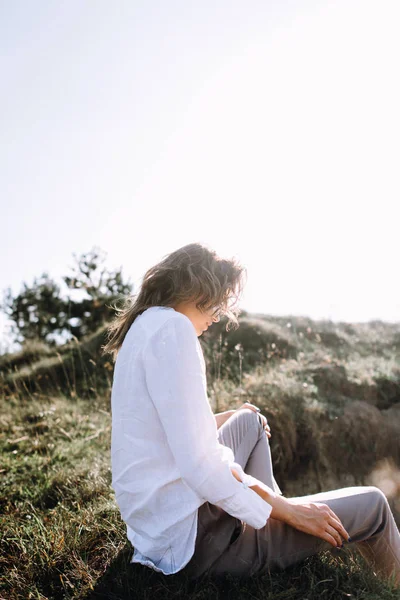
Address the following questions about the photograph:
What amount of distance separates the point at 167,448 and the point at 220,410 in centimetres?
267

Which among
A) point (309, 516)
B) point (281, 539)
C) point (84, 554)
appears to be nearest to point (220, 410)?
point (84, 554)

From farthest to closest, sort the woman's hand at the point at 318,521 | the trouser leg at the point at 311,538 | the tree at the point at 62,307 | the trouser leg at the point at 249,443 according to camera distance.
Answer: the tree at the point at 62,307
the trouser leg at the point at 249,443
the trouser leg at the point at 311,538
the woman's hand at the point at 318,521

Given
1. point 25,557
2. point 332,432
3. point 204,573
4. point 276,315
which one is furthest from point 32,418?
point 276,315

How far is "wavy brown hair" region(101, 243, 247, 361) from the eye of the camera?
1903mm

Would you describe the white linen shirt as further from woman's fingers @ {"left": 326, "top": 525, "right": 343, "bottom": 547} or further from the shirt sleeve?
woman's fingers @ {"left": 326, "top": 525, "right": 343, "bottom": 547}

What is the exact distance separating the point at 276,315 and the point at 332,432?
4.00 metres

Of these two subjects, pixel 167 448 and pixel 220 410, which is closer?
pixel 167 448

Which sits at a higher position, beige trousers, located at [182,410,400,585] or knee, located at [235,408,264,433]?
knee, located at [235,408,264,433]

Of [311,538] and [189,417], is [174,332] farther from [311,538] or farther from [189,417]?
[311,538]

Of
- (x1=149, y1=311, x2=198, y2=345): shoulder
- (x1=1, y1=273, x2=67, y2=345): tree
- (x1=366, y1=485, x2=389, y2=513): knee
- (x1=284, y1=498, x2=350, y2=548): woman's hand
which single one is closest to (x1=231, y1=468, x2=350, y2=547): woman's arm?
(x1=284, y1=498, x2=350, y2=548): woman's hand

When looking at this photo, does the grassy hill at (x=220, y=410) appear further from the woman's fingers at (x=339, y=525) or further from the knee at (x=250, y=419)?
the knee at (x=250, y=419)

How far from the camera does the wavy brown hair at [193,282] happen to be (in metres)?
1.90

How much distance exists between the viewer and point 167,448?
1.73m

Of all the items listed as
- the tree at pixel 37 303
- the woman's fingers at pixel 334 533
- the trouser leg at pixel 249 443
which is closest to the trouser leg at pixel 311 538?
the woman's fingers at pixel 334 533
